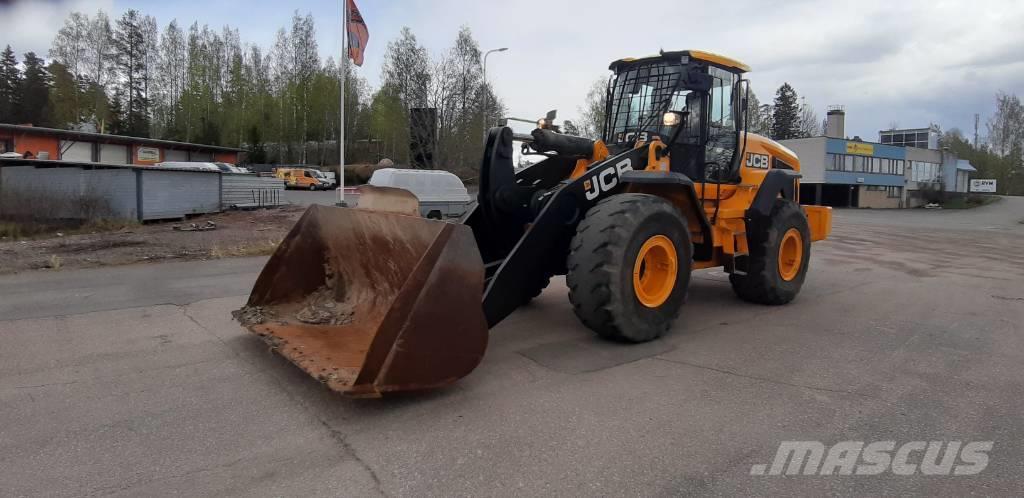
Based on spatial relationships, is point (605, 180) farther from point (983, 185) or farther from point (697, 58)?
point (983, 185)

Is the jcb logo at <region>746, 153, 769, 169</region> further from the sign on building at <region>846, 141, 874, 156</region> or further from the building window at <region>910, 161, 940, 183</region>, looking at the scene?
the building window at <region>910, 161, 940, 183</region>

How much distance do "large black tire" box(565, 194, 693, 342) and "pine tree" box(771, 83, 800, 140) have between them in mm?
77040

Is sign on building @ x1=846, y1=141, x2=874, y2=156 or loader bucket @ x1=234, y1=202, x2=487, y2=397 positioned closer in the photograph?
loader bucket @ x1=234, y1=202, x2=487, y2=397

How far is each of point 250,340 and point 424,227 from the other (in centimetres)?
224

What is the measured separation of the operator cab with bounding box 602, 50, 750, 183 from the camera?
701 centimetres

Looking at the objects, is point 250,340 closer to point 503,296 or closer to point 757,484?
point 503,296

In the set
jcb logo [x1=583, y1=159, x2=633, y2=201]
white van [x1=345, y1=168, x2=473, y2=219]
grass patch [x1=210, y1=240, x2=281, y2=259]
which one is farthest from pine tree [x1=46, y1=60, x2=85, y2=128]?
jcb logo [x1=583, y1=159, x2=633, y2=201]

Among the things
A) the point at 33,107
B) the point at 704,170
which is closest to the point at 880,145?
the point at 704,170

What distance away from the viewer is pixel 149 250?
1242 centimetres

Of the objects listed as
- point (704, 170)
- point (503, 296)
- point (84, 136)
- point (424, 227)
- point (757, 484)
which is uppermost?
point (84, 136)

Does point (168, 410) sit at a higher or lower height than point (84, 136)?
lower

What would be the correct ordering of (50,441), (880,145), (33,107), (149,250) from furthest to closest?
(880,145)
(33,107)
(149,250)
(50,441)

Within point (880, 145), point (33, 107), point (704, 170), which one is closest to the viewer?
point (704, 170)

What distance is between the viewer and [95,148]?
4881 centimetres
